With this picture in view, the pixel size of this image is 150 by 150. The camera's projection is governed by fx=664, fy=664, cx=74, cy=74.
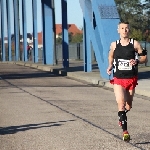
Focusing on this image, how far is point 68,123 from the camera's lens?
12.0 metres

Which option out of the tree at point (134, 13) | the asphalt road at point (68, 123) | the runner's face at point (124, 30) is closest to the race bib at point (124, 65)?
the runner's face at point (124, 30)

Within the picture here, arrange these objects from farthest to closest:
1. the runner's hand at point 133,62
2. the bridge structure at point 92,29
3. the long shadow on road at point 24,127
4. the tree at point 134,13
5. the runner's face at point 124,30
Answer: the tree at point 134,13 → the bridge structure at point 92,29 → the long shadow on road at point 24,127 → the runner's hand at point 133,62 → the runner's face at point 124,30

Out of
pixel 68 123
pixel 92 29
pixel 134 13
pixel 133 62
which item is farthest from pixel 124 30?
pixel 134 13

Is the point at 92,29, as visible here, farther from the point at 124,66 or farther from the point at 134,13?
the point at 134,13

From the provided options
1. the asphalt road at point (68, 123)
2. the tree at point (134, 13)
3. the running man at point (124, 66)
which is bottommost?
the asphalt road at point (68, 123)

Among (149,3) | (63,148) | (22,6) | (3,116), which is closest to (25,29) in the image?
(22,6)

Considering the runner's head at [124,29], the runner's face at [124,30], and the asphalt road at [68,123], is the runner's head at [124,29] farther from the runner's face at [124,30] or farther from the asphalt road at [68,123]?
the asphalt road at [68,123]

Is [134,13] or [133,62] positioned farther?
[134,13]

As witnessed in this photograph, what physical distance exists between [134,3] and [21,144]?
99684 millimetres

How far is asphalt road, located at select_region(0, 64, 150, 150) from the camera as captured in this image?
9.41 meters

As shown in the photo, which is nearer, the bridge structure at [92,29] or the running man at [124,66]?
the running man at [124,66]

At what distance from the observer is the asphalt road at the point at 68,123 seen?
9406mm

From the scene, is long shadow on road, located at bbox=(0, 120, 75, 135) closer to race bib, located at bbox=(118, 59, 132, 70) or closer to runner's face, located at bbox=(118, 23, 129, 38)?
race bib, located at bbox=(118, 59, 132, 70)

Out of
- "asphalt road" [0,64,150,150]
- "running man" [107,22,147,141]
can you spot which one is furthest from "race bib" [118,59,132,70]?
"asphalt road" [0,64,150,150]
